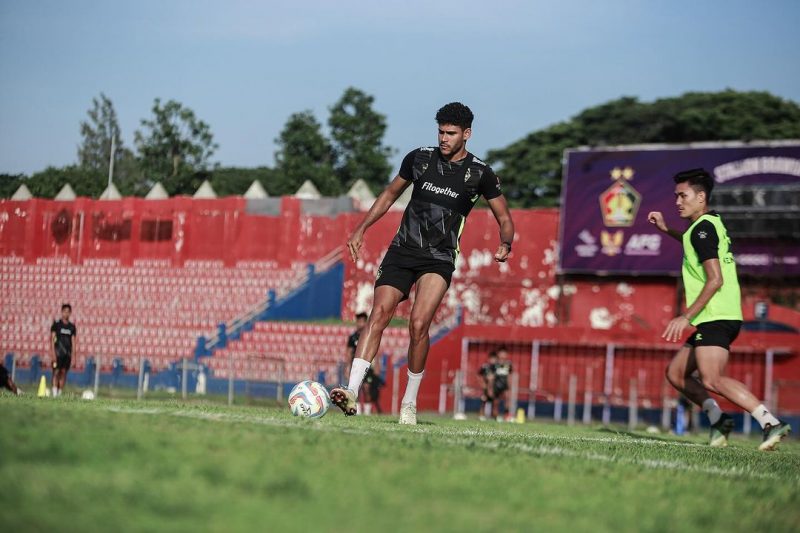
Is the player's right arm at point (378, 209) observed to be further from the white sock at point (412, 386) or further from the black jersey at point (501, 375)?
the black jersey at point (501, 375)

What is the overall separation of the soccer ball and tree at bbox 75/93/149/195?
3171cm

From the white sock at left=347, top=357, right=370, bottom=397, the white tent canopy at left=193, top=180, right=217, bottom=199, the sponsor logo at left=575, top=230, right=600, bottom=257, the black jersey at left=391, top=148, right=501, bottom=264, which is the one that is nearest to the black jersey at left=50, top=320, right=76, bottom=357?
the black jersey at left=391, top=148, right=501, bottom=264

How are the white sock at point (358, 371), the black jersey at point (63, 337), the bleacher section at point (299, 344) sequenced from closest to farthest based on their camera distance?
the white sock at point (358, 371) < the black jersey at point (63, 337) < the bleacher section at point (299, 344)

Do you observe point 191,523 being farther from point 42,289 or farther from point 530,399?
point 42,289

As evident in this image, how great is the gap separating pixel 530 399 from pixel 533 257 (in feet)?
26.4

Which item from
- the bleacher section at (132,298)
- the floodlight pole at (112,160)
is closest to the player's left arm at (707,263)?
the bleacher section at (132,298)

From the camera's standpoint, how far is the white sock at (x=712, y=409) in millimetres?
10393

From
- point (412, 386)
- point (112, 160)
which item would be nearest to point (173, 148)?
point (112, 160)

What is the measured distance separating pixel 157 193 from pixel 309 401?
121 feet

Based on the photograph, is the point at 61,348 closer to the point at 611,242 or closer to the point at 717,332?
the point at 717,332

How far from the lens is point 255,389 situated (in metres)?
25.7

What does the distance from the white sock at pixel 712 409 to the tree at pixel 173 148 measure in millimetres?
31660

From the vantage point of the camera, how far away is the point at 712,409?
34.3 feet

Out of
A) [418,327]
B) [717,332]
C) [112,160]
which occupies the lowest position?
[418,327]
